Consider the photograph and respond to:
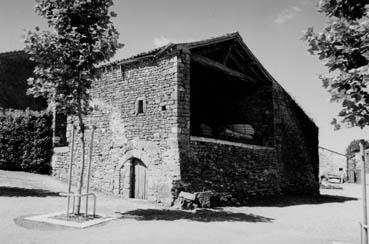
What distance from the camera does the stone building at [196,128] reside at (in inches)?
429

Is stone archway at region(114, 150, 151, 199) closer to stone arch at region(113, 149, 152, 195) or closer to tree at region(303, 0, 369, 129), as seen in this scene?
stone arch at region(113, 149, 152, 195)

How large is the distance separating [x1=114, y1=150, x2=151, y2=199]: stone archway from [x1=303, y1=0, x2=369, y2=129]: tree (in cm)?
796

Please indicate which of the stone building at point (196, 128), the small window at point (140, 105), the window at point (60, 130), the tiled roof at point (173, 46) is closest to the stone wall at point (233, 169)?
the stone building at point (196, 128)

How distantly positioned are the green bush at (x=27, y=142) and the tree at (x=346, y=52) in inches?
518

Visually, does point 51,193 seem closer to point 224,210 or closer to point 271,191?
point 224,210

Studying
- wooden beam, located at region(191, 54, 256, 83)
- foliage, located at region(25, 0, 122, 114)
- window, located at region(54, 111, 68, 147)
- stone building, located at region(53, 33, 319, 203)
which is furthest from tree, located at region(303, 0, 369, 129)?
window, located at region(54, 111, 68, 147)

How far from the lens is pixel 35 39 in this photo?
762 cm

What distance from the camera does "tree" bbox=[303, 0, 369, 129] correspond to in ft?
11.9

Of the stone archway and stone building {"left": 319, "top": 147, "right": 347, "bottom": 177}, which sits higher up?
stone building {"left": 319, "top": 147, "right": 347, "bottom": 177}

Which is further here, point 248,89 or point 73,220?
point 248,89

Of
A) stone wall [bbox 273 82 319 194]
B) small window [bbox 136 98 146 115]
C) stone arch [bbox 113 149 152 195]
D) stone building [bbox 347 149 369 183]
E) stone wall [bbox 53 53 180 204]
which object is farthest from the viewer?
stone building [bbox 347 149 369 183]

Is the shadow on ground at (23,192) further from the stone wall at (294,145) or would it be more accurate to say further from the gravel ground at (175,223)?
the stone wall at (294,145)

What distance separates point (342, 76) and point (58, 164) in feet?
42.1

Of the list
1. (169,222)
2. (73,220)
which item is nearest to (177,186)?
(169,222)
